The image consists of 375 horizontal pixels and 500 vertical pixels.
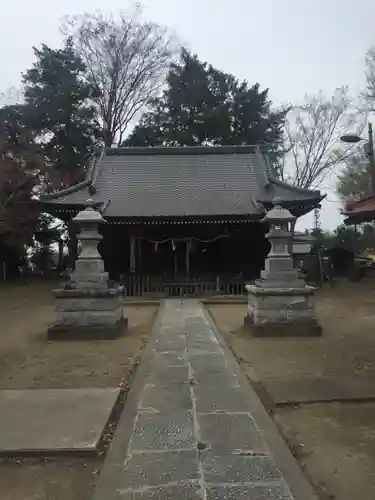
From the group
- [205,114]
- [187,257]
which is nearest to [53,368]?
[187,257]

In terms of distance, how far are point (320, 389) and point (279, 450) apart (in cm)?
194

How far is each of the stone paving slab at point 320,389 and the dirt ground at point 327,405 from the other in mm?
155

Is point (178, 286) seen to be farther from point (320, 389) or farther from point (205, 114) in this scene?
point (205, 114)

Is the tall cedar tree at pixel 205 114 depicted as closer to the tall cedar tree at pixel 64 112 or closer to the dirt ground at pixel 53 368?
the tall cedar tree at pixel 64 112

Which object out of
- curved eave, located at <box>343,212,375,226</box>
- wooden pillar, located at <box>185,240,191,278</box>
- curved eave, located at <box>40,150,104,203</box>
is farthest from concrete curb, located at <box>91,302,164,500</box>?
curved eave, located at <box>40,150,104,203</box>

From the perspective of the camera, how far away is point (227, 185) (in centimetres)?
2108

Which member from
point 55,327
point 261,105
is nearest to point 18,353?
point 55,327

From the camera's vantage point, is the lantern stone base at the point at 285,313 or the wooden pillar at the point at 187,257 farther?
the wooden pillar at the point at 187,257

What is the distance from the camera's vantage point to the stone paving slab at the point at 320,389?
→ 4984 millimetres

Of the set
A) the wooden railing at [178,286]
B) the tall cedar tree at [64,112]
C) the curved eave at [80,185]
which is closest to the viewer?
the wooden railing at [178,286]

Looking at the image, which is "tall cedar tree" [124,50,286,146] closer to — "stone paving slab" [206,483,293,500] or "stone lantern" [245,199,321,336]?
"stone lantern" [245,199,321,336]

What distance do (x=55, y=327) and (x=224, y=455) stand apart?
6.38 m

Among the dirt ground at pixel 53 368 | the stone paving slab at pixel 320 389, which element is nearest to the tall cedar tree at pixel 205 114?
the dirt ground at pixel 53 368

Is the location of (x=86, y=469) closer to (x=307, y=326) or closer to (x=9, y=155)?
(x=307, y=326)
